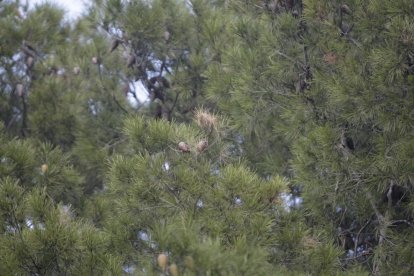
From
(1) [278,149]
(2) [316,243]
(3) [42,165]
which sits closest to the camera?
(2) [316,243]

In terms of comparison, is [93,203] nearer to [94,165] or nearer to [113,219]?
[94,165]

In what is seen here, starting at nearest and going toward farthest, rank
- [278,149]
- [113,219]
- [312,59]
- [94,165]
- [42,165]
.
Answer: [113,219] → [312,59] → [42,165] → [278,149] → [94,165]

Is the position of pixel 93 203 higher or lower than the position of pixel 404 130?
lower

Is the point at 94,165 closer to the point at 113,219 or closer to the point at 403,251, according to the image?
the point at 113,219

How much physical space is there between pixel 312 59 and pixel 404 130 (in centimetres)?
61

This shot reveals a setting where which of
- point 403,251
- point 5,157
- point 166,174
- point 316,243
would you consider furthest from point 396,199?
point 5,157

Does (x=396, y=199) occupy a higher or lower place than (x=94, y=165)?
higher

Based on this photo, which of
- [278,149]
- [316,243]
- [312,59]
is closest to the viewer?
[316,243]

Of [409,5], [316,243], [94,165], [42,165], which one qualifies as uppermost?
[409,5]

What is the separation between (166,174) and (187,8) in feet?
6.21

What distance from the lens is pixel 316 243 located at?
8.75ft

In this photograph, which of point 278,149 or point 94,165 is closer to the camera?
point 278,149

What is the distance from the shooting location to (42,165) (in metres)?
3.68

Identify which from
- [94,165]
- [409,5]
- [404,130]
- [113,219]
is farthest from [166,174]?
[94,165]
